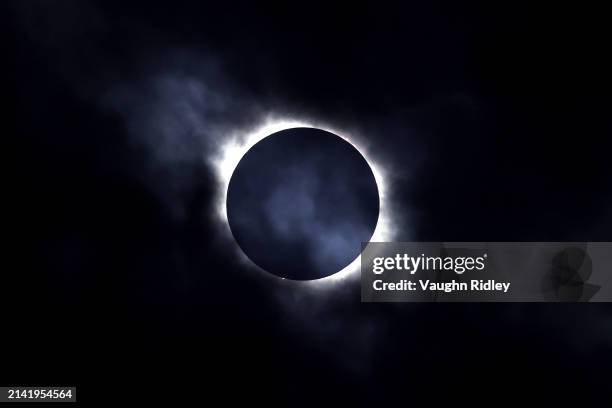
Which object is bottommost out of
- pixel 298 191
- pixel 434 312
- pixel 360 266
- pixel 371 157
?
pixel 434 312

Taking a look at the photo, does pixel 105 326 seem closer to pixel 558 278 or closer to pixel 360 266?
pixel 360 266

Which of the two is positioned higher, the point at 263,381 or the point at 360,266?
the point at 360,266

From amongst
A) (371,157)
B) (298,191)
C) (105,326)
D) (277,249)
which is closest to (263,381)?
(277,249)

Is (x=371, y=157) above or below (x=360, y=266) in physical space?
above

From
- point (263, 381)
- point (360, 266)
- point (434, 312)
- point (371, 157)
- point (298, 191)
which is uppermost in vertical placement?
point (371, 157)

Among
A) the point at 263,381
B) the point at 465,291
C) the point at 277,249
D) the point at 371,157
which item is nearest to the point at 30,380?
the point at 263,381

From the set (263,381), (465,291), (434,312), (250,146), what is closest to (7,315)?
(263,381)

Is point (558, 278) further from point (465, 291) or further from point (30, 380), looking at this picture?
point (30, 380)

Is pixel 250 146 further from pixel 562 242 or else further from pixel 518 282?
pixel 562 242
